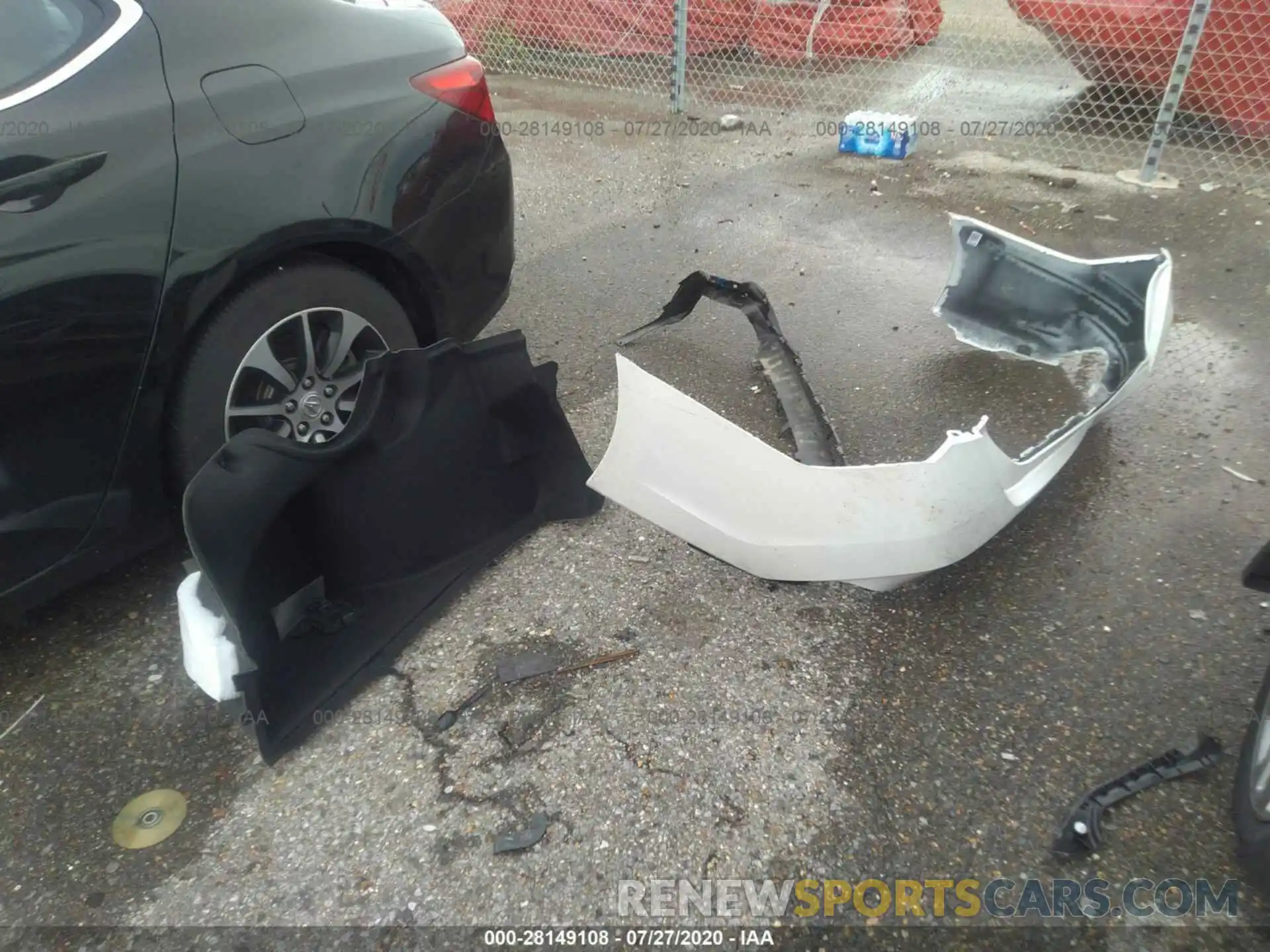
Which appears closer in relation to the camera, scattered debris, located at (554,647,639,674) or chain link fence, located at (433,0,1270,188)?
scattered debris, located at (554,647,639,674)

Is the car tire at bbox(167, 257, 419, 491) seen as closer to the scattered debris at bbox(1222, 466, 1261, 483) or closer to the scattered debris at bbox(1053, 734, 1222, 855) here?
the scattered debris at bbox(1053, 734, 1222, 855)

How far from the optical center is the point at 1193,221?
198 inches

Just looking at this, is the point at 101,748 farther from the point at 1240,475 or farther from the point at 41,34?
the point at 1240,475

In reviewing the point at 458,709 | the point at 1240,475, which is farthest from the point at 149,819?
the point at 1240,475

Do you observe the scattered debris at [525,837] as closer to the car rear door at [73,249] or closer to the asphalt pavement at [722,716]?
the asphalt pavement at [722,716]

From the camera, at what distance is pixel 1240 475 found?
116 inches

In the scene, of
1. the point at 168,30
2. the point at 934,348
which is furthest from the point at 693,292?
the point at 168,30

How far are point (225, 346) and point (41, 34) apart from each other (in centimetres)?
82

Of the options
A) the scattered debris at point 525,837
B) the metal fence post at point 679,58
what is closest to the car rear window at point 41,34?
the scattered debris at point 525,837

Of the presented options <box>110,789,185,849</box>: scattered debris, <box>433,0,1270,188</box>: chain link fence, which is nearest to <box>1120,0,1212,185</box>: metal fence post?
<box>433,0,1270,188</box>: chain link fence

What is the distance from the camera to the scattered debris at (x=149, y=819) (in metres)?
1.89

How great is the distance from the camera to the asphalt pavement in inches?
71.4

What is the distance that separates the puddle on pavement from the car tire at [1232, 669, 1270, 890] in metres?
2.20

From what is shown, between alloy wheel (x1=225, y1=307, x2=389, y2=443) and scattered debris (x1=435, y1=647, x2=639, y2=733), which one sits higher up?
alloy wheel (x1=225, y1=307, x2=389, y2=443)
